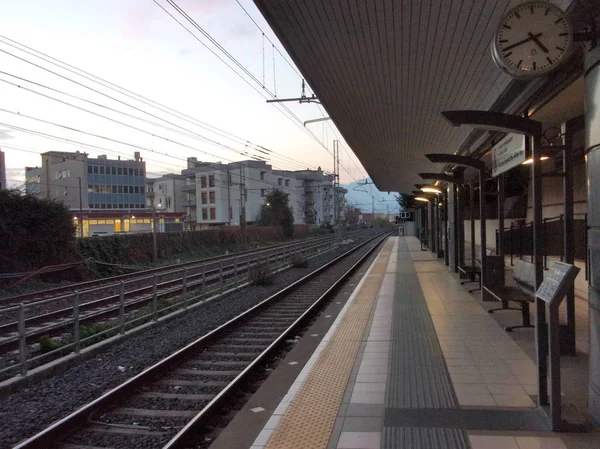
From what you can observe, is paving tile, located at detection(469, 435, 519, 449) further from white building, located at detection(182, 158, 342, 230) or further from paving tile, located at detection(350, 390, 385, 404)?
white building, located at detection(182, 158, 342, 230)

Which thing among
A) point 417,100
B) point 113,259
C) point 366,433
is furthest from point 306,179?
point 366,433

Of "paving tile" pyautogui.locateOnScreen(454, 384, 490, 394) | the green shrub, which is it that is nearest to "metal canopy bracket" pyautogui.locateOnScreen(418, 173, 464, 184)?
the green shrub

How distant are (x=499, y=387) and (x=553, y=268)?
5.11 ft

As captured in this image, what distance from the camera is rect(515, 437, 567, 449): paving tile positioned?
373 cm

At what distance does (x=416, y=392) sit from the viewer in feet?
16.8

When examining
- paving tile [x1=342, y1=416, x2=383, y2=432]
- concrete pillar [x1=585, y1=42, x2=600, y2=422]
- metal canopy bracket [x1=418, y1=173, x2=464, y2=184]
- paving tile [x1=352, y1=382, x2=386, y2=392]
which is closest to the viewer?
concrete pillar [x1=585, y1=42, x2=600, y2=422]

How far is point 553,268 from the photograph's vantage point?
14.2 feet

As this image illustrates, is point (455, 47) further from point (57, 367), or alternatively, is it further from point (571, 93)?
point (57, 367)

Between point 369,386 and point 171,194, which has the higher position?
point 171,194

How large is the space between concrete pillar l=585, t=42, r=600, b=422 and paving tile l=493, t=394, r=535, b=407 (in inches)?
27.6

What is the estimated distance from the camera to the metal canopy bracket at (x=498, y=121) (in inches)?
201

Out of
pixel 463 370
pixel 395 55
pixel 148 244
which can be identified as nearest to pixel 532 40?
pixel 395 55

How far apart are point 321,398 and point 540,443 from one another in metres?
2.06

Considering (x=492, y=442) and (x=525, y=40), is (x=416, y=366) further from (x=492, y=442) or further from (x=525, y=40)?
(x=525, y=40)
